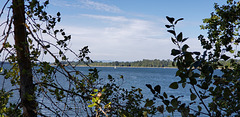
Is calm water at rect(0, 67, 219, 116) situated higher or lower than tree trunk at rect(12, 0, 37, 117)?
lower

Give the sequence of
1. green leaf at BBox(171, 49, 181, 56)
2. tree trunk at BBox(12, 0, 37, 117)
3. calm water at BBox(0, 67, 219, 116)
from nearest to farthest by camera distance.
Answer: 1. green leaf at BBox(171, 49, 181, 56)
2. tree trunk at BBox(12, 0, 37, 117)
3. calm water at BBox(0, 67, 219, 116)

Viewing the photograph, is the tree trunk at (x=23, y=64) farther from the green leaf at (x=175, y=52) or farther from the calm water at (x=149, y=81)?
the green leaf at (x=175, y=52)

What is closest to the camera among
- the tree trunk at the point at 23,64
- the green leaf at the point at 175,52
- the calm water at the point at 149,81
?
the green leaf at the point at 175,52

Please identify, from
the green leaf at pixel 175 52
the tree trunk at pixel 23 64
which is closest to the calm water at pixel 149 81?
the tree trunk at pixel 23 64

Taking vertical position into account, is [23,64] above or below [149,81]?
above

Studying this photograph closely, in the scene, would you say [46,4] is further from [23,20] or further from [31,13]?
[23,20]

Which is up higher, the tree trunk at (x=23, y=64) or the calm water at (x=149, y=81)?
the tree trunk at (x=23, y=64)

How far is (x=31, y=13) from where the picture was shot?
2600 mm

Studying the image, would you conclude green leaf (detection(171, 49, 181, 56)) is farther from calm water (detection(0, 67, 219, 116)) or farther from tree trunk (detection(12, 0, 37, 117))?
tree trunk (detection(12, 0, 37, 117))

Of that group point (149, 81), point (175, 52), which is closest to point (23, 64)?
point (175, 52)

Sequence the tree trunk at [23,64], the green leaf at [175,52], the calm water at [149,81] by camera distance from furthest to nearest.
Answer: the calm water at [149,81] → the tree trunk at [23,64] → the green leaf at [175,52]

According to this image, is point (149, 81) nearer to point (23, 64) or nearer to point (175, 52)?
point (23, 64)

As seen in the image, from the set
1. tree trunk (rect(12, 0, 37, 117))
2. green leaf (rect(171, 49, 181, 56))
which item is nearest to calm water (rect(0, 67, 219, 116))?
tree trunk (rect(12, 0, 37, 117))

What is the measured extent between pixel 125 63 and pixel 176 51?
169 m
